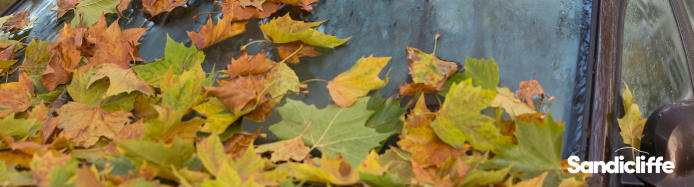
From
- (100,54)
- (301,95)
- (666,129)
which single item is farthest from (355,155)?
(100,54)

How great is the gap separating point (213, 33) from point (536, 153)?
69cm

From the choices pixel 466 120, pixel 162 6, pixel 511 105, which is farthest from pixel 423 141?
pixel 162 6

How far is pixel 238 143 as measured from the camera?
720mm

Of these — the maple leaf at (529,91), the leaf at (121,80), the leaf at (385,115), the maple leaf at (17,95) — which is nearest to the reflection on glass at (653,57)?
the maple leaf at (529,91)

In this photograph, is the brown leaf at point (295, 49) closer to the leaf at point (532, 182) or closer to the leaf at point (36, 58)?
the leaf at point (532, 182)

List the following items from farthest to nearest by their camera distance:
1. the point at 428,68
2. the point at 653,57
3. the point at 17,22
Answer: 1. the point at 17,22
2. the point at 653,57
3. the point at 428,68

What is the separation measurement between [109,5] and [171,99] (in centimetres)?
61

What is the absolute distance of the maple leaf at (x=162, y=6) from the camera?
1109 mm

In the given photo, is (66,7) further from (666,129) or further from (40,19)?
(666,129)

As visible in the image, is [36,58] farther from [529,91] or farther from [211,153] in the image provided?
[529,91]

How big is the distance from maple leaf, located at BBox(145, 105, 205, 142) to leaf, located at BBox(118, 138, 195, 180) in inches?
0.8

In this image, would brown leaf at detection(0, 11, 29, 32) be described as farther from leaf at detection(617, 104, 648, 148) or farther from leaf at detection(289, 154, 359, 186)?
leaf at detection(617, 104, 648, 148)

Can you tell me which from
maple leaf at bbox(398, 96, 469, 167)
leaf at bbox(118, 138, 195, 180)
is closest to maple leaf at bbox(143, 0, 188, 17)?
leaf at bbox(118, 138, 195, 180)

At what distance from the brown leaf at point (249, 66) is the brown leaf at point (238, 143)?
6.8 inches
